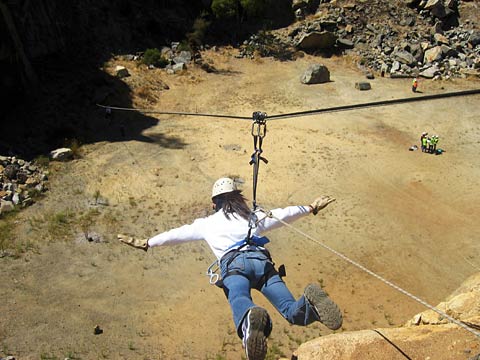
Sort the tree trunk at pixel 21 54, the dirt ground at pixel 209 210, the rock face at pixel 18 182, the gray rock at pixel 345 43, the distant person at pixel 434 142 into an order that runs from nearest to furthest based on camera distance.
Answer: the dirt ground at pixel 209 210 < the rock face at pixel 18 182 < the tree trunk at pixel 21 54 < the distant person at pixel 434 142 < the gray rock at pixel 345 43

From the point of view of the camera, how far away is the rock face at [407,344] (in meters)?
5.81

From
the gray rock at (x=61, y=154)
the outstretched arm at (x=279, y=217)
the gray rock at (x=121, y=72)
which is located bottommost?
the gray rock at (x=61, y=154)

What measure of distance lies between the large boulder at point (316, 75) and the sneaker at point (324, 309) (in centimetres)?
2365

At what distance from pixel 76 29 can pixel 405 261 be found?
23.6 metres

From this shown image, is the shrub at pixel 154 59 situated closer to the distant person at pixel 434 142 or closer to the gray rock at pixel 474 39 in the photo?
the distant person at pixel 434 142

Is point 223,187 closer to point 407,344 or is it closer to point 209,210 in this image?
point 407,344

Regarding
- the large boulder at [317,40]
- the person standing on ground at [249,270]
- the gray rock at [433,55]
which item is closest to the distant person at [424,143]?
the gray rock at [433,55]

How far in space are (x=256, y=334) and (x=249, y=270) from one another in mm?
942

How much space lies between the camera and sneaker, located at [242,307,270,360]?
4.70 meters

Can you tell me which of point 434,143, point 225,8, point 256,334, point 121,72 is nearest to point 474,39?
point 434,143

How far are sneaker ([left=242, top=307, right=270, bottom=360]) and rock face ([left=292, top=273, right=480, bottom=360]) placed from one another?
2.03 m

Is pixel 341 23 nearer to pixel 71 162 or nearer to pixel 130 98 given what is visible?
pixel 130 98

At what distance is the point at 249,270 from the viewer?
5473 mm

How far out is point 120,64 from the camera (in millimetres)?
26688
